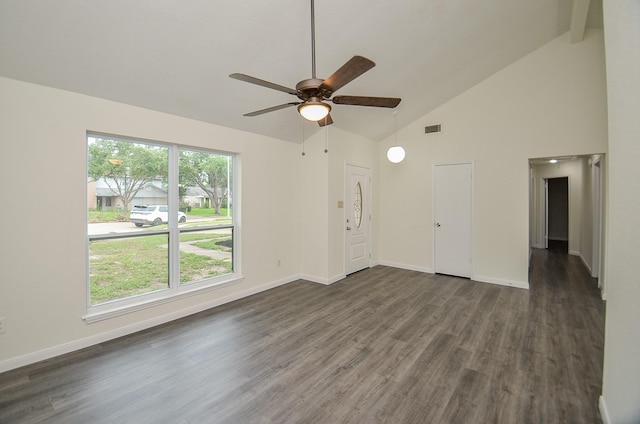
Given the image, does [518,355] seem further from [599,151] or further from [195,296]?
[195,296]

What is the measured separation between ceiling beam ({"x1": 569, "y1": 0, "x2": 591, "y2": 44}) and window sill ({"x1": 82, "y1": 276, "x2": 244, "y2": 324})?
18.7 feet

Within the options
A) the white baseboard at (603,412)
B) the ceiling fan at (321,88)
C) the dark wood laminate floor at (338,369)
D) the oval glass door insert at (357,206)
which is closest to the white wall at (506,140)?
the oval glass door insert at (357,206)

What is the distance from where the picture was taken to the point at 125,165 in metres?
3.15

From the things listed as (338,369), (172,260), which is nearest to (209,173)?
(172,260)

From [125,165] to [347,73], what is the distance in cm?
280

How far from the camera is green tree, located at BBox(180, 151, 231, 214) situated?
12.1ft

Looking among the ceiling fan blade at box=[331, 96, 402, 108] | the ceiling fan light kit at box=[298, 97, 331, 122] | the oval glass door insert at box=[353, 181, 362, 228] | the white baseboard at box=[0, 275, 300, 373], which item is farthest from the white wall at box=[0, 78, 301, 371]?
the oval glass door insert at box=[353, 181, 362, 228]

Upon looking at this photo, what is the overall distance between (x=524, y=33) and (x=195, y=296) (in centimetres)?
580

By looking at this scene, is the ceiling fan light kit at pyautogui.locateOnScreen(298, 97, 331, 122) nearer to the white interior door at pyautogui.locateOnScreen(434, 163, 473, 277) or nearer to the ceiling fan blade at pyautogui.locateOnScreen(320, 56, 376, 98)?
the ceiling fan blade at pyautogui.locateOnScreen(320, 56, 376, 98)

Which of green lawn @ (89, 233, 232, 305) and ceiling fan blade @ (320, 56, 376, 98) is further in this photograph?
green lawn @ (89, 233, 232, 305)

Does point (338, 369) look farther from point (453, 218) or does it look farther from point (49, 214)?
point (453, 218)

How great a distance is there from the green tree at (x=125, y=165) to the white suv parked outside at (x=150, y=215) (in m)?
0.11

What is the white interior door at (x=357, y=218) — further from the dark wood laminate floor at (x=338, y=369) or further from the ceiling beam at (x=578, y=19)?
the ceiling beam at (x=578, y=19)

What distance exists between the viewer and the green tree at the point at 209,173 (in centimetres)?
370
